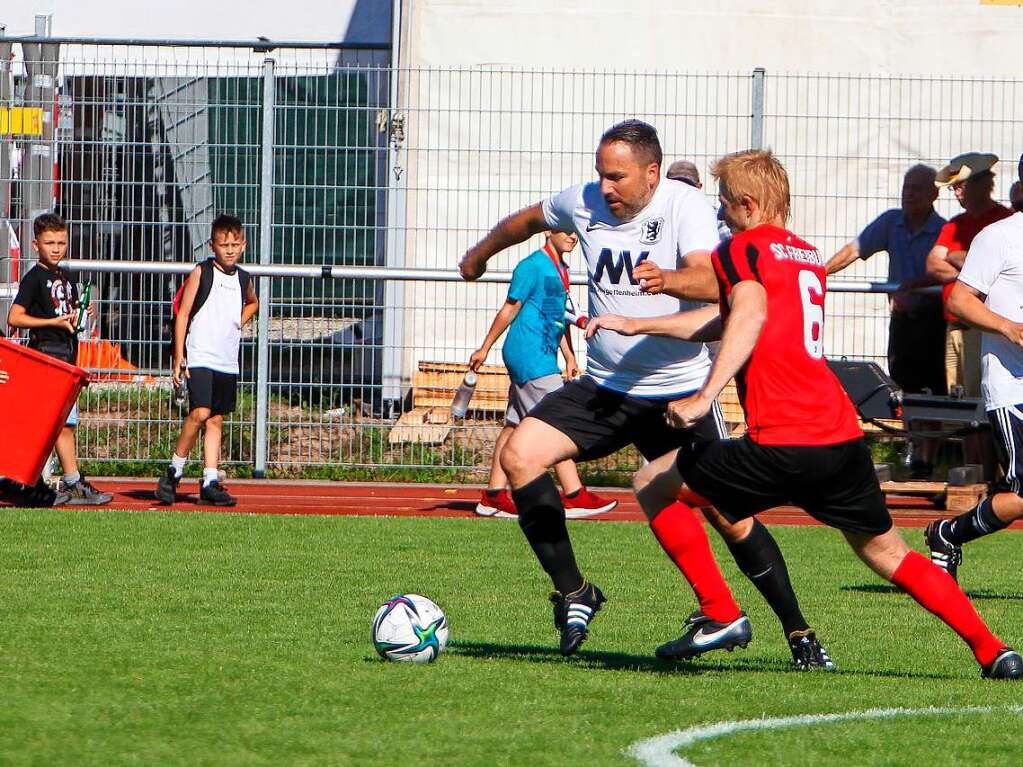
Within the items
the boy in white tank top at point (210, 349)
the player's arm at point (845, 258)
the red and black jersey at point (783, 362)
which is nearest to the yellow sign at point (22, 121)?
the boy in white tank top at point (210, 349)

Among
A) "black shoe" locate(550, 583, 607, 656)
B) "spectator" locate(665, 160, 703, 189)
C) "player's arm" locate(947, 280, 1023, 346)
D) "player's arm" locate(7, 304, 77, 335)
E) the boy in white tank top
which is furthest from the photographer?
the boy in white tank top

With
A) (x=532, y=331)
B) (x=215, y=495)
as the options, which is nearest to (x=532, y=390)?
(x=532, y=331)

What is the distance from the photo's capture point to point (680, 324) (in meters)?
6.31

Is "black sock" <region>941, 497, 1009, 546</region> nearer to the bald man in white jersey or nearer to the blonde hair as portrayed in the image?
the bald man in white jersey

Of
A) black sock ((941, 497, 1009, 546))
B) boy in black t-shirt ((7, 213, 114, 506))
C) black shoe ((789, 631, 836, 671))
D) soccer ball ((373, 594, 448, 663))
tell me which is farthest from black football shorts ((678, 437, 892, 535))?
boy in black t-shirt ((7, 213, 114, 506))

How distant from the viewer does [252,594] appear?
8102mm

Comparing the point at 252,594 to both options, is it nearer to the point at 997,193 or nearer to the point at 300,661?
the point at 300,661

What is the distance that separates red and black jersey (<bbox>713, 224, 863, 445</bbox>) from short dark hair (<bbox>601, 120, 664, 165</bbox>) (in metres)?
0.82

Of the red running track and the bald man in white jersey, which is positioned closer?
the bald man in white jersey

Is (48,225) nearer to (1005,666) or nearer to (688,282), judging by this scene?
(688,282)

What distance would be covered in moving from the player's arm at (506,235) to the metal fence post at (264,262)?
686cm

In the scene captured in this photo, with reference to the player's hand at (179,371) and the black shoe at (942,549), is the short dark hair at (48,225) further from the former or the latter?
the black shoe at (942,549)

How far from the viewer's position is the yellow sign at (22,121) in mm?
13984

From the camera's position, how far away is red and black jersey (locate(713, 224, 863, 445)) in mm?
5797
